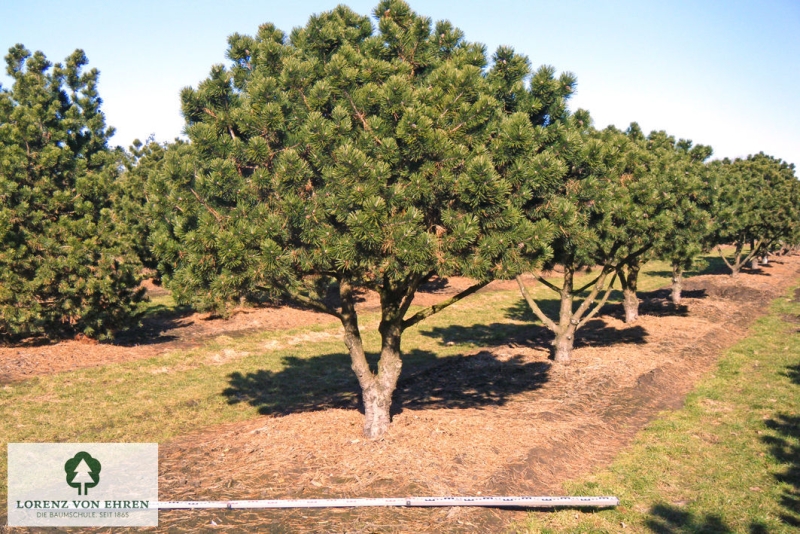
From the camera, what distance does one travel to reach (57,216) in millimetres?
16922

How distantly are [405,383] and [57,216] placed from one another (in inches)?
423

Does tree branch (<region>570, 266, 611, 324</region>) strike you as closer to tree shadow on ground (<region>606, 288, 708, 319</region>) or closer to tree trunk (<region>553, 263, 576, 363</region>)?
tree trunk (<region>553, 263, 576, 363</region>)

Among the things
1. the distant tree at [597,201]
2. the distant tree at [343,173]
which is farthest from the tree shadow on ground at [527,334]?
the distant tree at [343,173]

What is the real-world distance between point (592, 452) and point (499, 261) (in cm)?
425

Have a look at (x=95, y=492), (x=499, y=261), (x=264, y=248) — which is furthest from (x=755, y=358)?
(x=95, y=492)

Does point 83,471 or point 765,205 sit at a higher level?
point 765,205

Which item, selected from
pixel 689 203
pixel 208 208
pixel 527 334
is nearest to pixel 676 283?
pixel 527 334

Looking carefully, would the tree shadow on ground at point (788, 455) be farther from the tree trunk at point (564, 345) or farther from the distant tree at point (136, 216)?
the distant tree at point (136, 216)

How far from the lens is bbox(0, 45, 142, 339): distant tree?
1602 cm

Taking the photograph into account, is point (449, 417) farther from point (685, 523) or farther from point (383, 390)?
point (685, 523)

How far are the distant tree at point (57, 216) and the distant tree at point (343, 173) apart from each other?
9.26 meters

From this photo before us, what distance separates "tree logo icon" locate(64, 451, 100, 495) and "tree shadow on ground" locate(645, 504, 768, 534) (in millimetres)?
7753

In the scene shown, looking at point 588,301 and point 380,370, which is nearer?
point 380,370

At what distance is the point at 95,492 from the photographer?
854 centimetres
